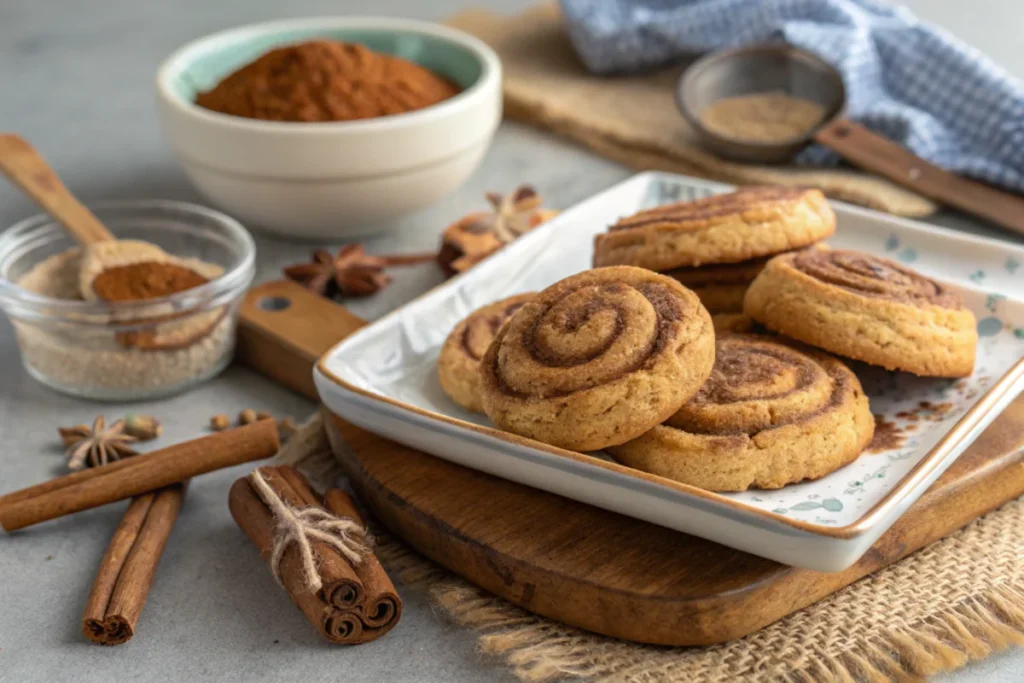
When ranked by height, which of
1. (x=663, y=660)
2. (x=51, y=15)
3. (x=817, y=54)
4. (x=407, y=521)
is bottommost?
(x=51, y=15)

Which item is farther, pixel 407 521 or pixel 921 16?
pixel 921 16

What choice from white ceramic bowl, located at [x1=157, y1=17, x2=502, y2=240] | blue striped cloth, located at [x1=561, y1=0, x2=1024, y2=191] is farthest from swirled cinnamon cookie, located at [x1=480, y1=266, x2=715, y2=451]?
blue striped cloth, located at [x1=561, y1=0, x2=1024, y2=191]

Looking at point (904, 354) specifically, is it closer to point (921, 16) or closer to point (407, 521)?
point (407, 521)

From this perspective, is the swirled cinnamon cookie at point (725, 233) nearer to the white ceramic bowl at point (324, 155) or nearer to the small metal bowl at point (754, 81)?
the white ceramic bowl at point (324, 155)

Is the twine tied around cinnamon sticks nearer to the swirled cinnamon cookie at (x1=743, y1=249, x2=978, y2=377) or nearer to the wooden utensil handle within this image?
the swirled cinnamon cookie at (x1=743, y1=249, x2=978, y2=377)

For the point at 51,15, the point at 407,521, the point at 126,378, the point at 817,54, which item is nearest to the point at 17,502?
the point at 126,378

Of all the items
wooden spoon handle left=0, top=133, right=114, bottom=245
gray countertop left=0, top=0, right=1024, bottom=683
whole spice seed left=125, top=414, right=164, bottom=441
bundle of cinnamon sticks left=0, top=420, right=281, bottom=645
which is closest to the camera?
gray countertop left=0, top=0, right=1024, bottom=683

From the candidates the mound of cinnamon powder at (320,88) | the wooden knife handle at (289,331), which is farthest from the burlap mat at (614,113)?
the wooden knife handle at (289,331)
